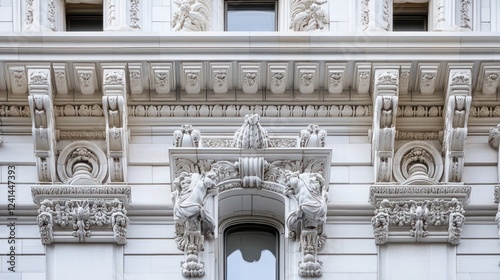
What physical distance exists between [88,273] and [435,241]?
17.2 feet

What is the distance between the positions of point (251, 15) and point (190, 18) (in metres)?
1.37

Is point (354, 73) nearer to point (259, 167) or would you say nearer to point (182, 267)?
point (259, 167)

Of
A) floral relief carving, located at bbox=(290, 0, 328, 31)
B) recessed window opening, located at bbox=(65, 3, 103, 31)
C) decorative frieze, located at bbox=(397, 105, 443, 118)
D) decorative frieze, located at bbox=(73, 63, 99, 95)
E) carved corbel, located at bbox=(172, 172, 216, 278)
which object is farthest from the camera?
recessed window opening, located at bbox=(65, 3, 103, 31)

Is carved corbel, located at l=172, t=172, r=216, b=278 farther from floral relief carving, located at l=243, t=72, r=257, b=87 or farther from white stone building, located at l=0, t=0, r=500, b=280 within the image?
floral relief carving, located at l=243, t=72, r=257, b=87

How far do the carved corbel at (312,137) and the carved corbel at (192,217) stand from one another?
4.94 ft

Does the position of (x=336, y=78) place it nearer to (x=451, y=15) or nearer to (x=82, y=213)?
(x=451, y=15)

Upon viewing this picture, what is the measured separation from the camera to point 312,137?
31.5 meters

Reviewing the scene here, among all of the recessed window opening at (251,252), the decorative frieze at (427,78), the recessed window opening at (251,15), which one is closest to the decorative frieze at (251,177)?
the recessed window opening at (251,252)

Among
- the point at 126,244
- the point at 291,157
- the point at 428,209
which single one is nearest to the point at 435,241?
the point at 428,209

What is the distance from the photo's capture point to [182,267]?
30.9m

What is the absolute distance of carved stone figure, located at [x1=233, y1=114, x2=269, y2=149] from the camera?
31328 mm

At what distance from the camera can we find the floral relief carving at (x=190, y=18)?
3250cm

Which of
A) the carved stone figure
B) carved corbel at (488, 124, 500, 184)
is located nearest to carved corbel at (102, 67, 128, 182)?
the carved stone figure

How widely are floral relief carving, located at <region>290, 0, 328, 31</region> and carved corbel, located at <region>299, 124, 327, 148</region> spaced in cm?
191
